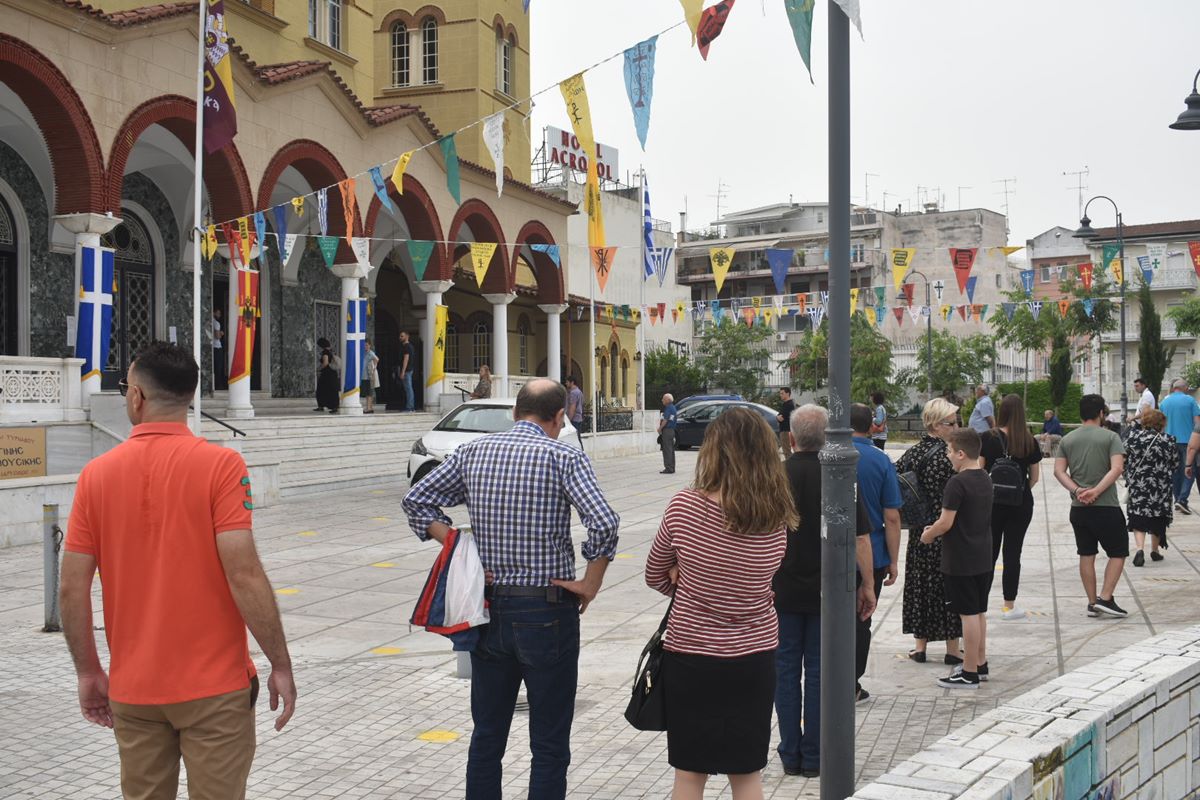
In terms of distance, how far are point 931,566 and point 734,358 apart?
56.2 meters

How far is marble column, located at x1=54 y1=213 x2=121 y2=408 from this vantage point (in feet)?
55.8

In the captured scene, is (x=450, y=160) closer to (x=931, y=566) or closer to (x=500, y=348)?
(x=500, y=348)

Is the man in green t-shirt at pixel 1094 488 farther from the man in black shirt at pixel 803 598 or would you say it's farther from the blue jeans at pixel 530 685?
the blue jeans at pixel 530 685

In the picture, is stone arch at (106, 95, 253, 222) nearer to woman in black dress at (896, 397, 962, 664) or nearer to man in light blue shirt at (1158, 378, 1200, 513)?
woman in black dress at (896, 397, 962, 664)

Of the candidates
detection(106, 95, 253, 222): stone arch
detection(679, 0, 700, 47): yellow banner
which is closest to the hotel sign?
detection(106, 95, 253, 222): stone arch

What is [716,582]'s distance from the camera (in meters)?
4.29

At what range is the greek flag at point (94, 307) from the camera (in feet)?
56.0

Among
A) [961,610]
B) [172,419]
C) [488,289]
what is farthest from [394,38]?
[172,419]

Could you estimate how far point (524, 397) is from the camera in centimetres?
470

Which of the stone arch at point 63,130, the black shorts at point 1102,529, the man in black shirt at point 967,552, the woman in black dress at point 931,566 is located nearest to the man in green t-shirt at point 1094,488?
the black shorts at point 1102,529

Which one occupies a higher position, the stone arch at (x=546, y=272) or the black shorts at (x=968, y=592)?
the stone arch at (x=546, y=272)

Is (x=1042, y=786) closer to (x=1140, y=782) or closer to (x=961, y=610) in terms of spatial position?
(x=1140, y=782)

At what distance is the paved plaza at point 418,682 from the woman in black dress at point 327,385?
12260 mm

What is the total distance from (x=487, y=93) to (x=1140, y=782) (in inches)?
1217
